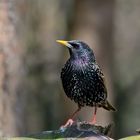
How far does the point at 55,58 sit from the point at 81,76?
12.1 meters

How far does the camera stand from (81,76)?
9.70m

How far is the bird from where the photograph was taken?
963cm

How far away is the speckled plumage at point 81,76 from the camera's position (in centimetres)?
964

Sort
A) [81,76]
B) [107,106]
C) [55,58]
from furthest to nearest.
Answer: [55,58]
[107,106]
[81,76]

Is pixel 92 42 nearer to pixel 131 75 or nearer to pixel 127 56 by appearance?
pixel 131 75

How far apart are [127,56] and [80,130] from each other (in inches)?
812

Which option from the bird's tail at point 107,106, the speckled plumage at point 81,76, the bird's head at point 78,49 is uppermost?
the bird's head at point 78,49

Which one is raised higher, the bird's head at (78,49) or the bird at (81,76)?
the bird's head at (78,49)

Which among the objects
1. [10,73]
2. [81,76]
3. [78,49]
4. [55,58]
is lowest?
[55,58]

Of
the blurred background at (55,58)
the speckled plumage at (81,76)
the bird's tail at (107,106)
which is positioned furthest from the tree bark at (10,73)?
the speckled plumage at (81,76)

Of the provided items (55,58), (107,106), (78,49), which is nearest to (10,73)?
(107,106)

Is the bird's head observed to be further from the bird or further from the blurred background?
the blurred background

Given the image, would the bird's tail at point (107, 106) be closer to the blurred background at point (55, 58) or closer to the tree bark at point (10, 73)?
the blurred background at point (55, 58)

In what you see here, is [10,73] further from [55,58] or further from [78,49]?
[55,58]
